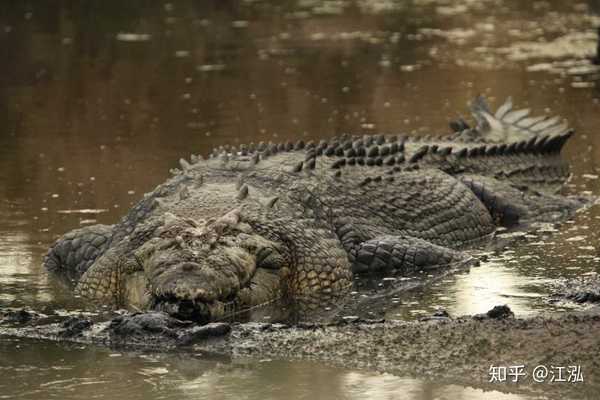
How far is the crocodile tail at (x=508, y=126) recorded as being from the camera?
1280 centimetres

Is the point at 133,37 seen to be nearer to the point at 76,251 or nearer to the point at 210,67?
the point at 210,67

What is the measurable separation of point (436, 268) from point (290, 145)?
5.23ft

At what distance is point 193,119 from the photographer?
51.3ft

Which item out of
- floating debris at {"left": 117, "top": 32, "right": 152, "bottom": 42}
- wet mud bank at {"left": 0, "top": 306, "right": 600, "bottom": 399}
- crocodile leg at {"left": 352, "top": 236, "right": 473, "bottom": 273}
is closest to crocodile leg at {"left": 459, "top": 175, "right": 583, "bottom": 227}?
crocodile leg at {"left": 352, "top": 236, "right": 473, "bottom": 273}

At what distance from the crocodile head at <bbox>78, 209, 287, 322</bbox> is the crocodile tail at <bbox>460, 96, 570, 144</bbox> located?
405cm

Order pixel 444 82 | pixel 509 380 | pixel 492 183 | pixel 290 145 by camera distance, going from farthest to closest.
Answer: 1. pixel 444 82
2. pixel 492 183
3. pixel 290 145
4. pixel 509 380

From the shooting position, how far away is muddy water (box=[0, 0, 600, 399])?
7.46 meters

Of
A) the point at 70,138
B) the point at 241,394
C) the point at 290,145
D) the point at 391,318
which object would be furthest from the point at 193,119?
the point at 241,394

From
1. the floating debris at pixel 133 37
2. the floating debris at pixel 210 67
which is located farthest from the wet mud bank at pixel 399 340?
the floating debris at pixel 133 37

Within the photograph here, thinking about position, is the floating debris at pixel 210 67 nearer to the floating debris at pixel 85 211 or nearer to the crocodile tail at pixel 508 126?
the crocodile tail at pixel 508 126

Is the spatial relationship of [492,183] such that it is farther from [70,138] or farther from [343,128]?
[70,138]

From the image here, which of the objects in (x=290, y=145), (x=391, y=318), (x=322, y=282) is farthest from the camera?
(x=290, y=145)

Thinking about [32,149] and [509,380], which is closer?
[509,380]

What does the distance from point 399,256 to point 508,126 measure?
3873mm
